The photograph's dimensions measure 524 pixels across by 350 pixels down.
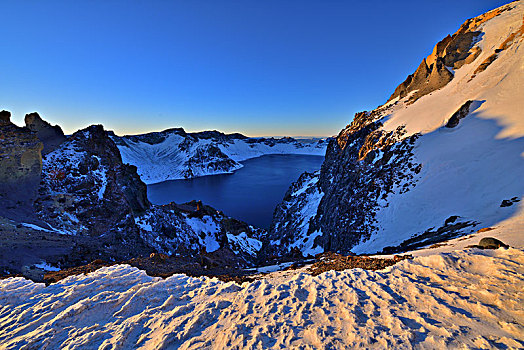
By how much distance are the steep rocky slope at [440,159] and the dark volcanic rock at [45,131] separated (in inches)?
1190

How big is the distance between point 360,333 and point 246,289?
9.85 ft

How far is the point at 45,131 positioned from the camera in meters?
21.7

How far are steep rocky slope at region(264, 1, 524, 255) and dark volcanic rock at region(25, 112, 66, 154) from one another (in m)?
30.2

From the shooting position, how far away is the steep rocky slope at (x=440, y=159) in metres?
12.8

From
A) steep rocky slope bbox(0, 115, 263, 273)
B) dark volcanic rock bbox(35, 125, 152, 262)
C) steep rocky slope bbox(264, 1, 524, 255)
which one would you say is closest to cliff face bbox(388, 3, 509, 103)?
steep rocky slope bbox(264, 1, 524, 255)

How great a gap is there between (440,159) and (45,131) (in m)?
38.3

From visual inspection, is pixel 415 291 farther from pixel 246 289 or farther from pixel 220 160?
pixel 220 160

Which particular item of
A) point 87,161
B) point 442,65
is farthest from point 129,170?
point 442,65

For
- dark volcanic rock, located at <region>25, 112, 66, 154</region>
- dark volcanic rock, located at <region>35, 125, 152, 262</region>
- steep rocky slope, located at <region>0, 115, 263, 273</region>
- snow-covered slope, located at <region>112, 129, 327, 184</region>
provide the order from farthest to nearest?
snow-covered slope, located at <region>112, 129, 327, 184</region> < dark volcanic rock, located at <region>25, 112, 66, 154</region> < dark volcanic rock, located at <region>35, 125, 152, 262</region> < steep rocky slope, located at <region>0, 115, 263, 273</region>

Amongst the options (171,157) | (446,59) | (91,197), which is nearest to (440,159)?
(446,59)

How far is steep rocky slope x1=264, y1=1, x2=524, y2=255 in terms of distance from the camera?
12.8 m

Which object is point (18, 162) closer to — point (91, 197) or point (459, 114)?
point (91, 197)

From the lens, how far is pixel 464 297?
14.2 ft

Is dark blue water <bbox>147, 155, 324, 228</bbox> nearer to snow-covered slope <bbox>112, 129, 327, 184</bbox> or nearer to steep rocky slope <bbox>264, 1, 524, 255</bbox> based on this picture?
steep rocky slope <bbox>264, 1, 524, 255</bbox>
